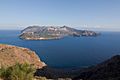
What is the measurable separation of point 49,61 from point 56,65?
1366cm

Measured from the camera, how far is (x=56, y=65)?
15188 cm

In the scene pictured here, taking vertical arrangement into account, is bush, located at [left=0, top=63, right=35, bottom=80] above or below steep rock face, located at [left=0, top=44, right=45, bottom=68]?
above

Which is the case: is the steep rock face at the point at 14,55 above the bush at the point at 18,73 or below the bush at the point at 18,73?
below

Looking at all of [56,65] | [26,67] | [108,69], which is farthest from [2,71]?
[56,65]

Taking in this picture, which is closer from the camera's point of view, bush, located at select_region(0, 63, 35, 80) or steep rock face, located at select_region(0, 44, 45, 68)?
bush, located at select_region(0, 63, 35, 80)

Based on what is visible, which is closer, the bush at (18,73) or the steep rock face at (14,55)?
the bush at (18,73)

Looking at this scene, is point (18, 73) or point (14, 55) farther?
point (14, 55)

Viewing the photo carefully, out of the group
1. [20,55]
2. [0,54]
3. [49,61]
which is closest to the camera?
Result: [0,54]

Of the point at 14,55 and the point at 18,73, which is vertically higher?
the point at 18,73

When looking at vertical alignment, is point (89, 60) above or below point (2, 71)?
below

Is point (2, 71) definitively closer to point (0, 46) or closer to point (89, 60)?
point (0, 46)

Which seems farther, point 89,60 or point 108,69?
point 89,60

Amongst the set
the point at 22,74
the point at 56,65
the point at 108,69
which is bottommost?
the point at 56,65

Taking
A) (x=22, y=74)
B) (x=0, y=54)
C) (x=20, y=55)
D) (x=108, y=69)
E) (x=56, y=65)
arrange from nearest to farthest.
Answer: (x=22, y=74)
(x=108, y=69)
(x=0, y=54)
(x=20, y=55)
(x=56, y=65)
